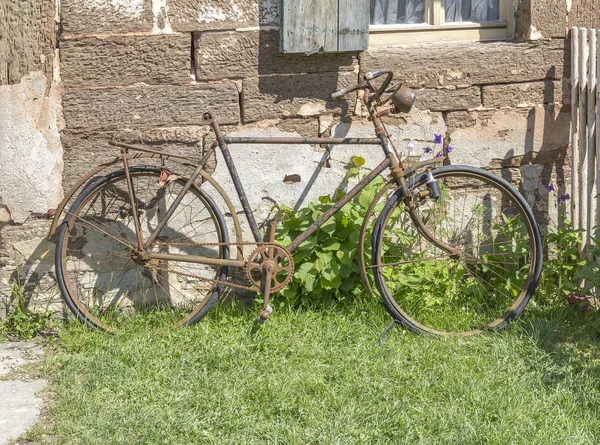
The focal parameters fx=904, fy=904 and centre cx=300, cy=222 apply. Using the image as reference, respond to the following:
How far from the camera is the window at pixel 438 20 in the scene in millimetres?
5355

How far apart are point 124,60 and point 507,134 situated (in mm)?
2282

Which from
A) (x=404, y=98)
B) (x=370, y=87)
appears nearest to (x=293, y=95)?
(x=370, y=87)

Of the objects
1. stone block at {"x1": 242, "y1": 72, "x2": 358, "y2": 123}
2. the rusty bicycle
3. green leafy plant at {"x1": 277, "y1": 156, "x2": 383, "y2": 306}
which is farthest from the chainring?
stone block at {"x1": 242, "y1": 72, "x2": 358, "y2": 123}

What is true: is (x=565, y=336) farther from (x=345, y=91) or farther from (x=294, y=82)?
(x=294, y=82)

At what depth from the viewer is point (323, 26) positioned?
16.6 ft

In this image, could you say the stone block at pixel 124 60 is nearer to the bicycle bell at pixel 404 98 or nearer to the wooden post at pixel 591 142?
the bicycle bell at pixel 404 98

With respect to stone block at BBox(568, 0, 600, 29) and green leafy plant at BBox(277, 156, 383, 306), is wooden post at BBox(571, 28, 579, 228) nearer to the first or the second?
stone block at BBox(568, 0, 600, 29)

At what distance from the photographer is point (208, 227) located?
17.3ft

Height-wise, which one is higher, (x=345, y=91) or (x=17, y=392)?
(x=345, y=91)

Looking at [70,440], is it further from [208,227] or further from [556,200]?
[556,200]

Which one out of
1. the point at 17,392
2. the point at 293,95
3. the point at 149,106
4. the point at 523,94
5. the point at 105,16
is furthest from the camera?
the point at 523,94

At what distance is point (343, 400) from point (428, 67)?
214 cm

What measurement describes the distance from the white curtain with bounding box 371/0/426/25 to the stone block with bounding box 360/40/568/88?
237 millimetres

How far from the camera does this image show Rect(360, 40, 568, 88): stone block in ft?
17.2
